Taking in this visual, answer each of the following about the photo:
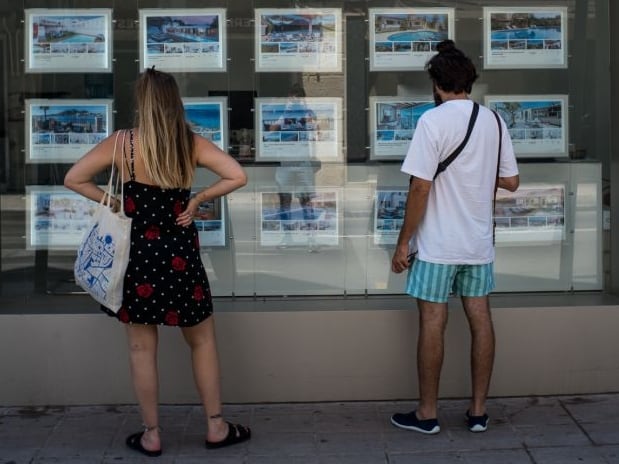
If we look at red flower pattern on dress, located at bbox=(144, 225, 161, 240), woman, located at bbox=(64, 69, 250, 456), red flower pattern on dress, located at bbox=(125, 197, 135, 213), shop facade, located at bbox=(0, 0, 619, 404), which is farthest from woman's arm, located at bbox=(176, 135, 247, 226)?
shop facade, located at bbox=(0, 0, 619, 404)

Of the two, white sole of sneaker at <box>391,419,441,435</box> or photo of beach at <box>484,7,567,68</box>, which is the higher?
photo of beach at <box>484,7,567,68</box>

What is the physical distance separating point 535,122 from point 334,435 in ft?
7.26

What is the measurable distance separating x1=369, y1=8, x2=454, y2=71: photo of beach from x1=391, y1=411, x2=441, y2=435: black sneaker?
2.00m

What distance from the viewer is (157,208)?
177 inches

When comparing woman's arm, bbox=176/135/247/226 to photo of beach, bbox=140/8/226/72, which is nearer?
woman's arm, bbox=176/135/247/226

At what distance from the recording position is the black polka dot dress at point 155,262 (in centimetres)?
446

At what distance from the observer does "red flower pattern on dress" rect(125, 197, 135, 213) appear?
4.49 metres

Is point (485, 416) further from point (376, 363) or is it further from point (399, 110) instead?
point (399, 110)

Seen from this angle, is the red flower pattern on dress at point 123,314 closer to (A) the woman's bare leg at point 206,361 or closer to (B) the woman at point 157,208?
(B) the woman at point 157,208

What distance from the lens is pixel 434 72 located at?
4758 millimetres

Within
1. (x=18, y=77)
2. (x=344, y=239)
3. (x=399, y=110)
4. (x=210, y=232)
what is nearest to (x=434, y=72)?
(x=399, y=110)

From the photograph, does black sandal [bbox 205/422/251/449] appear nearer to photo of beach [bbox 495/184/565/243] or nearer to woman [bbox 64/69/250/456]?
woman [bbox 64/69/250/456]

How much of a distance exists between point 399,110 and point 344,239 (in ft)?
2.68

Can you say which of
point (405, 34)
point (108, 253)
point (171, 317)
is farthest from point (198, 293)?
point (405, 34)
